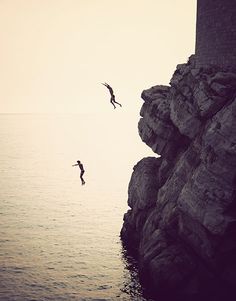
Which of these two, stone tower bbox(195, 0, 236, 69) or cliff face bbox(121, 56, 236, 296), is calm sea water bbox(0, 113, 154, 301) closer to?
cliff face bbox(121, 56, 236, 296)

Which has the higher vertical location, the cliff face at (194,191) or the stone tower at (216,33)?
the stone tower at (216,33)

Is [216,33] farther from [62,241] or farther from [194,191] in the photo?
[62,241]

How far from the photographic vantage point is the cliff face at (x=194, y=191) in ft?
115

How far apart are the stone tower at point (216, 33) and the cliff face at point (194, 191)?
1238mm

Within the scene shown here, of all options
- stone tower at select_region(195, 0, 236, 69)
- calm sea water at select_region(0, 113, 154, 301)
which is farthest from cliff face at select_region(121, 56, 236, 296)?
calm sea water at select_region(0, 113, 154, 301)

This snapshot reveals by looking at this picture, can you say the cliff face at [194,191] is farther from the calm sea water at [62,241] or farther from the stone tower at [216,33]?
the calm sea water at [62,241]

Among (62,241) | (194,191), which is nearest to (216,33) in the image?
(194,191)

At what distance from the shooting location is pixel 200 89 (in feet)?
131

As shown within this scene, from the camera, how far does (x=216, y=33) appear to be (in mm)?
41656

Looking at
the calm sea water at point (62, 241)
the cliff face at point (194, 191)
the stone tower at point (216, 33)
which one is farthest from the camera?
the calm sea water at point (62, 241)

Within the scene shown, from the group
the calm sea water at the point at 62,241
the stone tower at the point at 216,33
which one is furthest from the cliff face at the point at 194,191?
the calm sea water at the point at 62,241

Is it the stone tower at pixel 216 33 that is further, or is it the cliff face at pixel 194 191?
the stone tower at pixel 216 33

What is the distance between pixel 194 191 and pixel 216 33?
1494cm

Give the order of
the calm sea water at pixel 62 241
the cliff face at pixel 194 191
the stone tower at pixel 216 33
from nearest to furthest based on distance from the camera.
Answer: the cliff face at pixel 194 191, the stone tower at pixel 216 33, the calm sea water at pixel 62 241
